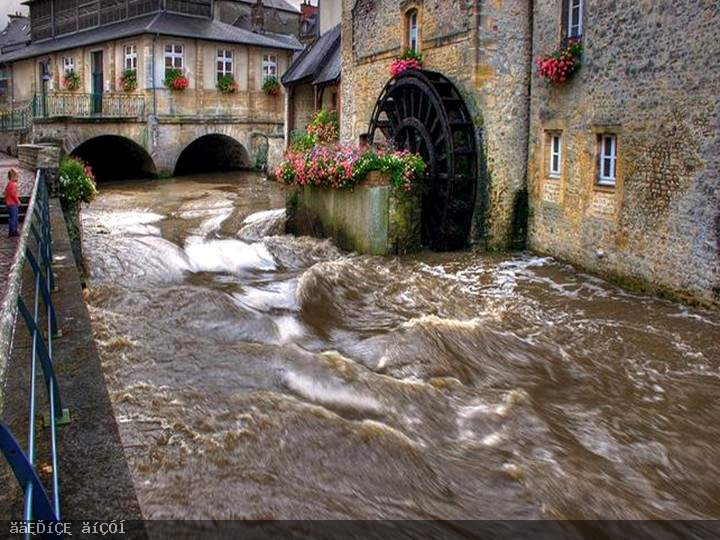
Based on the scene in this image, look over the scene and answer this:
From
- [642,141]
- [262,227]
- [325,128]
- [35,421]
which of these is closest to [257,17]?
[325,128]

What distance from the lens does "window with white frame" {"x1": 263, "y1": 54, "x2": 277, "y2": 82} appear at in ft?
104

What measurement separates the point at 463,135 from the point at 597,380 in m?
7.21

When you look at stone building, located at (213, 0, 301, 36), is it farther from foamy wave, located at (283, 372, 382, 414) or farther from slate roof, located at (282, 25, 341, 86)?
foamy wave, located at (283, 372, 382, 414)

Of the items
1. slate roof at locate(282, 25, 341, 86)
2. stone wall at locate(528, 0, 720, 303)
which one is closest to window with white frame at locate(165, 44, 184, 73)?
slate roof at locate(282, 25, 341, 86)

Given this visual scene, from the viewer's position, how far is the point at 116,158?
3106 cm

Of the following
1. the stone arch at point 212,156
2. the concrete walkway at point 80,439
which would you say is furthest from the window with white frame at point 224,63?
the concrete walkway at point 80,439

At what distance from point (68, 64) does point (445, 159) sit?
24.5 metres

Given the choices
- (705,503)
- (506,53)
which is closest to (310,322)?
(705,503)

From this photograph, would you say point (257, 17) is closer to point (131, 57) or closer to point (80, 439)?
point (131, 57)

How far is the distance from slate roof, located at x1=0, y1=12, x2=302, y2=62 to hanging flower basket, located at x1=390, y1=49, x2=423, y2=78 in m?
15.6

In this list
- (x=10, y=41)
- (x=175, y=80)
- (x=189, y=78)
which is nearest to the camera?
(x=175, y=80)

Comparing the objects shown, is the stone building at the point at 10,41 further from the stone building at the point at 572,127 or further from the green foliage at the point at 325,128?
the stone building at the point at 572,127

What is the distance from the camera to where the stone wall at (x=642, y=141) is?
359 inches

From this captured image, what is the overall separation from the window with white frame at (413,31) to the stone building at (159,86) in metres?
12.3
